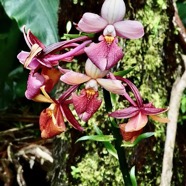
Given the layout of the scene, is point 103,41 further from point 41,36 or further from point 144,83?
point 144,83

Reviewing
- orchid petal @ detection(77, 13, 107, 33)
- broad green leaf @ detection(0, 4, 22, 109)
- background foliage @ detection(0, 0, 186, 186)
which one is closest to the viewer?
orchid petal @ detection(77, 13, 107, 33)

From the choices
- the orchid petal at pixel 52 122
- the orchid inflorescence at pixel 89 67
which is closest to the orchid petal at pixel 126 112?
the orchid inflorescence at pixel 89 67

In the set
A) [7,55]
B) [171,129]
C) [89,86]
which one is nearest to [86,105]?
[89,86]

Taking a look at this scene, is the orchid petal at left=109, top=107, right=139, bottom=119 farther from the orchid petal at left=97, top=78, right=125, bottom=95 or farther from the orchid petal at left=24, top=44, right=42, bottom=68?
the orchid petal at left=24, top=44, right=42, bottom=68

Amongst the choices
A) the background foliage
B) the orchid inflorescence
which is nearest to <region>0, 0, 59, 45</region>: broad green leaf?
the background foliage

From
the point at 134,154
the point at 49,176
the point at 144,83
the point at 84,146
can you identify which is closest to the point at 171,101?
the point at 144,83

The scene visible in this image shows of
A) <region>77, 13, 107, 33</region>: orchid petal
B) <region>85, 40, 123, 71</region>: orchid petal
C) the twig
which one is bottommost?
the twig
